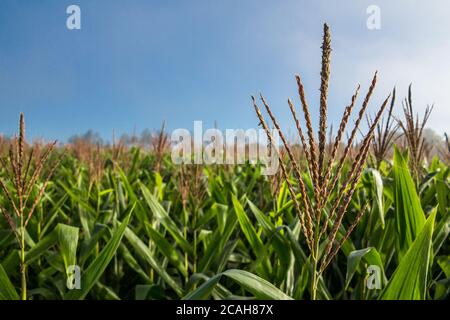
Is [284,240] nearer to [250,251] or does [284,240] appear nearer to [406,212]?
[406,212]

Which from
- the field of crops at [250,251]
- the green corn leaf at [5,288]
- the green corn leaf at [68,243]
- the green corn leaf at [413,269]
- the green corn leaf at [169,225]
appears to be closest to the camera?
the green corn leaf at [413,269]

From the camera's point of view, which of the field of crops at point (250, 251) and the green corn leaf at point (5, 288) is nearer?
the field of crops at point (250, 251)

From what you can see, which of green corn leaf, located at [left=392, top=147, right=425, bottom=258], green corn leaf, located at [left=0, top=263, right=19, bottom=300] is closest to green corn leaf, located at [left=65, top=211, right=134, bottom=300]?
green corn leaf, located at [left=0, top=263, right=19, bottom=300]

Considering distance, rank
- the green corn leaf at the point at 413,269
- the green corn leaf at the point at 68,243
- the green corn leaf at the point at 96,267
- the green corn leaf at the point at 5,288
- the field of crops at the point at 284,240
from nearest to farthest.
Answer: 1. the field of crops at the point at 284,240
2. the green corn leaf at the point at 413,269
3. the green corn leaf at the point at 5,288
4. the green corn leaf at the point at 96,267
5. the green corn leaf at the point at 68,243

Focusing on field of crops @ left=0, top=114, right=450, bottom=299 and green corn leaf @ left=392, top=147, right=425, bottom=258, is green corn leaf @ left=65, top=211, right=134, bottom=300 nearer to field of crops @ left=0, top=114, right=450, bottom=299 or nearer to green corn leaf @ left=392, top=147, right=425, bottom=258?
field of crops @ left=0, top=114, right=450, bottom=299

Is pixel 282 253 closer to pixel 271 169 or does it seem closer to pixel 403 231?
pixel 403 231

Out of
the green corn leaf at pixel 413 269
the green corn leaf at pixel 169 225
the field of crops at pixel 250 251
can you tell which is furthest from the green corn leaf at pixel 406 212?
the green corn leaf at pixel 169 225

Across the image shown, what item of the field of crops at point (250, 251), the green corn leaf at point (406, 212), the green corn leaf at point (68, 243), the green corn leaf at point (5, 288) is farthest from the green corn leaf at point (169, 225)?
the green corn leaf at point (406, 212)

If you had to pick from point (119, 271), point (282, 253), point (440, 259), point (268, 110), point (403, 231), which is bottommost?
point (119, 271)

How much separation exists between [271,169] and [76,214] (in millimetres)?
1906

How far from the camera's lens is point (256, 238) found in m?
1.70

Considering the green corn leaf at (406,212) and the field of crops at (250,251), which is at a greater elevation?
the green corn leaf at (406,212)

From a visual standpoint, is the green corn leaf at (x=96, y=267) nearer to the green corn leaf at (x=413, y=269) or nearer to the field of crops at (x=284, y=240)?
the field of crops at (x=284, y=240)
